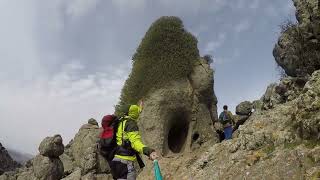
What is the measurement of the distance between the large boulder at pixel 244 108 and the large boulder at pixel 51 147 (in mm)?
13619

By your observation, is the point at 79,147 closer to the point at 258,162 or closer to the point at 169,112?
the point at 169,112

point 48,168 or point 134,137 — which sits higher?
point 48,168

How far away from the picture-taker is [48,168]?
33656mm

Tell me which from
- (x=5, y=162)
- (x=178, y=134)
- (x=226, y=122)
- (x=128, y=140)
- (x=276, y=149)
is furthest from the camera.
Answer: (x=5, y=162)

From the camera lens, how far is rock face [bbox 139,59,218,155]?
85.7ft

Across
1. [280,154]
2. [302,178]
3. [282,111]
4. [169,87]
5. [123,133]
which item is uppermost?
[169,87]

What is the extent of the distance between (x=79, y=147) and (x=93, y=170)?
11.4 feet

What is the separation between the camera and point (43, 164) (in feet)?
112

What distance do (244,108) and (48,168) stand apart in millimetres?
15103

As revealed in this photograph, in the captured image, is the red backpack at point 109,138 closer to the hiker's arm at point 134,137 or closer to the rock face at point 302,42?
the hiker's arm at point 134,137

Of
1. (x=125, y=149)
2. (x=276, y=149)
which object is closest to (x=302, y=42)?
(x=276, y=149)

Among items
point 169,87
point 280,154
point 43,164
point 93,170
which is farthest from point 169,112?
point 280,154

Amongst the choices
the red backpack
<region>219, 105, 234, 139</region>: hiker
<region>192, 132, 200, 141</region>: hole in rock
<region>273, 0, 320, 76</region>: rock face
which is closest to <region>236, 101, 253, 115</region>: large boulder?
<region>219, 105, 234, 139</region>: hiker

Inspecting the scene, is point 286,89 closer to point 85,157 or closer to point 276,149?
point 276,149
